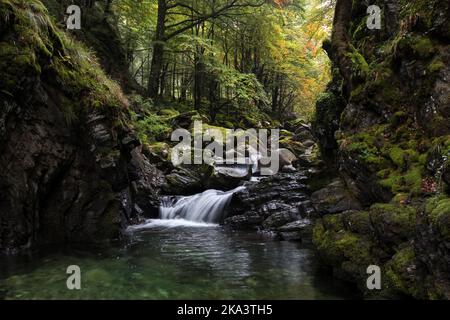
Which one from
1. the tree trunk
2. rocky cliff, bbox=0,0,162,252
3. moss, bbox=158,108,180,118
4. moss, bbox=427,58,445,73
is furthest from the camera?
moss, bbox=158,108,180,118

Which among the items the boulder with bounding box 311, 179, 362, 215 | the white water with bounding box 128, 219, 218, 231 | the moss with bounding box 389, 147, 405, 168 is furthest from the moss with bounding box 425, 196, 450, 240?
the white water with bounding box 128, 219, 218, 231

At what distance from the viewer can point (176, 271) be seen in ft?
25.5

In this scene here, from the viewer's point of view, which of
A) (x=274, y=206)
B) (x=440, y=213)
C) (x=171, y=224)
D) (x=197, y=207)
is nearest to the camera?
(x=440, y=213)

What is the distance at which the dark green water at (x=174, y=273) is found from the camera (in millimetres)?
6426

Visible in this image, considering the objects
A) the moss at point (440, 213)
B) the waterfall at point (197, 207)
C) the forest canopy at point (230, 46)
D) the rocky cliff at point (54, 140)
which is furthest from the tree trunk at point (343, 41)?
the rocky cliff at point (54, 140)

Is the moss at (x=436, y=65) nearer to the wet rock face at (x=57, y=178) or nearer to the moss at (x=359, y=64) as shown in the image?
the moss at (x=359, y=64)

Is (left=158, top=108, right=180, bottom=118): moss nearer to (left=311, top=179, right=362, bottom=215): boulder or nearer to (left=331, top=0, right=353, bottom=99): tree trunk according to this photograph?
(left=331, top=0, right=353, bottom=99): tree trunk

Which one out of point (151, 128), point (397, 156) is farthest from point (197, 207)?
point (397, 156)

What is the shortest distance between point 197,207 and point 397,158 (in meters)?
8.75

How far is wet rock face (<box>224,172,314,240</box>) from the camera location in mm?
13031

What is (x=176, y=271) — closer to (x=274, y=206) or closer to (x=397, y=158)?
(x=397, y=158)

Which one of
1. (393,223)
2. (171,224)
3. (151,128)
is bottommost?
(171,224)

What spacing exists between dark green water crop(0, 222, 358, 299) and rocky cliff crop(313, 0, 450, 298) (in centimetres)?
88

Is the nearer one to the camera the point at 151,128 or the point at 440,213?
the point at 440,213
